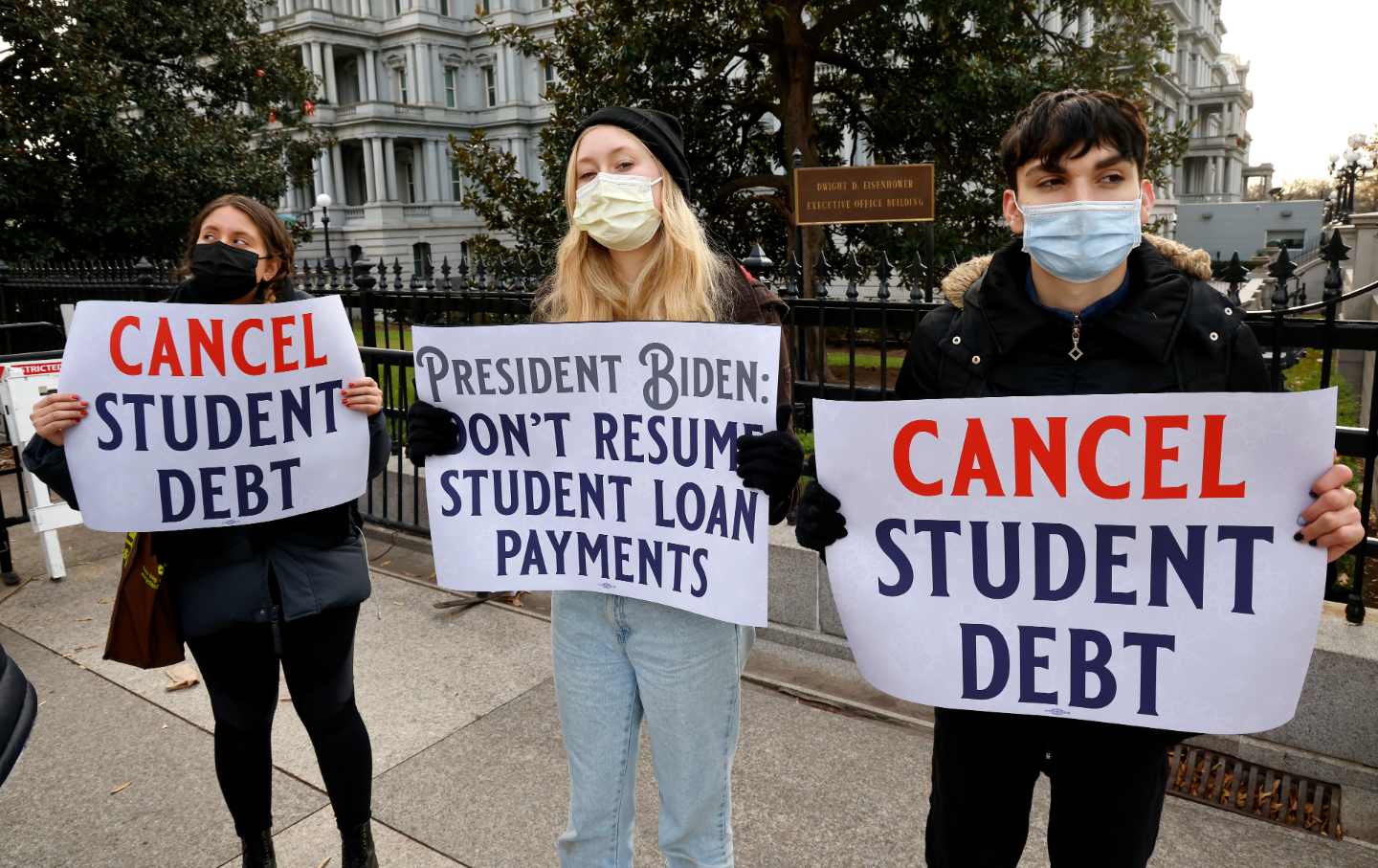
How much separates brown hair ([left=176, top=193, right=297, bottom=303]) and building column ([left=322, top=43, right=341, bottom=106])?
6893 centimetres

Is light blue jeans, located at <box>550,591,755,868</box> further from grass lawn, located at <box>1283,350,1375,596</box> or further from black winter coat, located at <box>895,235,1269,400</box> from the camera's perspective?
grass lawn, located at <box>1283,350,1375,596</box>

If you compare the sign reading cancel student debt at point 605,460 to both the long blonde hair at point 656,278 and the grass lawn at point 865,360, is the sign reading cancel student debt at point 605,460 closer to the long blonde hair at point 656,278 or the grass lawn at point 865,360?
the long blonde hair at point 656,278

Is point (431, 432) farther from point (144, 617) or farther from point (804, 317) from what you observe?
point (804, 317)

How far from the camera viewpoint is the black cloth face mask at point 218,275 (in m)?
2.59

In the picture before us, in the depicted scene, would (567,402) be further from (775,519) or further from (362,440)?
Answer: (362,440)

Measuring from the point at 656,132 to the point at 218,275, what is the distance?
127 centimetres

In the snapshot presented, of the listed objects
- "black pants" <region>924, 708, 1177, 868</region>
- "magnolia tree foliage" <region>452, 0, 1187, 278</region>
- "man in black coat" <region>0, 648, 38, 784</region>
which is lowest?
"black pants" <region>924, 708, 1177, 868</region>

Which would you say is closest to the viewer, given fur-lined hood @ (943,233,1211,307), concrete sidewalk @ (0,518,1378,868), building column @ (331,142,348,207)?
fur-lined hood @ (943,233,1211,307)

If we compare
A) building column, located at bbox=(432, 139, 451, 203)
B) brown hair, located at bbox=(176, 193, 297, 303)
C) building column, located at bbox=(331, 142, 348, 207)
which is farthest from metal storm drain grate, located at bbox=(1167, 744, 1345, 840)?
building column, located at bbox=(331, 142, 348, 207)

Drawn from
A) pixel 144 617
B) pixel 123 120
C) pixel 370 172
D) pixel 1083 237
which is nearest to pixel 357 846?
pixel 144 617

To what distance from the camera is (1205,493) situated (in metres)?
1.83

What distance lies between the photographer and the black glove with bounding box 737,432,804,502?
2027 millimetres

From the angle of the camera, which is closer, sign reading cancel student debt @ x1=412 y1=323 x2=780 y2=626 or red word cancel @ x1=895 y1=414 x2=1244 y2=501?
Answer: red word cancel @ x1=895 y1=414 x2=1244 y2=501

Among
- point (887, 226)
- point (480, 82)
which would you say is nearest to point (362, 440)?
point (887, 226)
